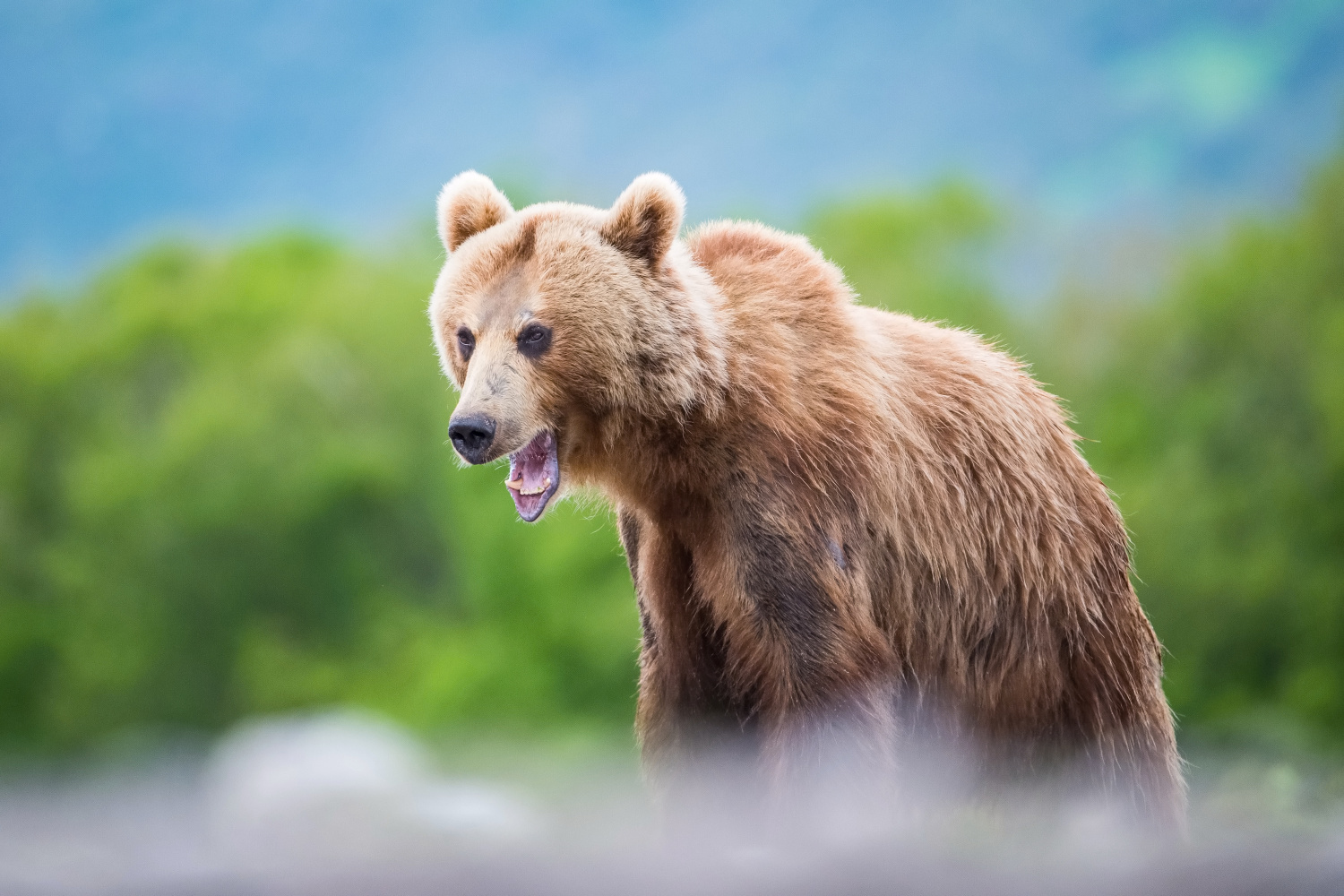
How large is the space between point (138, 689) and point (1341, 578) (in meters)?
33.7

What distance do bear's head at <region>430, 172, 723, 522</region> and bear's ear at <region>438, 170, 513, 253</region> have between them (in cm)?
20

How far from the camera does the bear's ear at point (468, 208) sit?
5.62 meters

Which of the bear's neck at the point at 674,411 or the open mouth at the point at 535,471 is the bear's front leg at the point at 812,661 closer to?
the bear's neck at the point at 674,411

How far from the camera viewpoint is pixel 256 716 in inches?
1697

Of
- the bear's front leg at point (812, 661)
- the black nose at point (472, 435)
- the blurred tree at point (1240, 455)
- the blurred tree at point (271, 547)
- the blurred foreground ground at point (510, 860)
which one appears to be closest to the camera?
the blurred foreground ground at point (510, 860)

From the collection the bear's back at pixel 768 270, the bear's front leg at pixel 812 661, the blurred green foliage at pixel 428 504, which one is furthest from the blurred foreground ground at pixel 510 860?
the blurred green foliage at pixel 428 504

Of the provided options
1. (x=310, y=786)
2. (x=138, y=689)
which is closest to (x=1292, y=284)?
(x=138, y=689)

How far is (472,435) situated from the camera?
16.3 feet

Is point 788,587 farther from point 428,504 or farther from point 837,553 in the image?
point 428,504

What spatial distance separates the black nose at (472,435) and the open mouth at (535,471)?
25 centimetres

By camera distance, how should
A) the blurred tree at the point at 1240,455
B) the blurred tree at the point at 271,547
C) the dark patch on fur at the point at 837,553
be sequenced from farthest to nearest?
the blurred tree at the point at 271,547, the blurred tree at the point at 1240,455, the dark patch on fur at the point at 837,553

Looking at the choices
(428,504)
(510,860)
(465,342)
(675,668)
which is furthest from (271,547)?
(510,860)

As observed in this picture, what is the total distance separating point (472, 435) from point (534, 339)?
444 millimetres

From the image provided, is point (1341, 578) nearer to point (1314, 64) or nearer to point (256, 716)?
point (256, 716)
